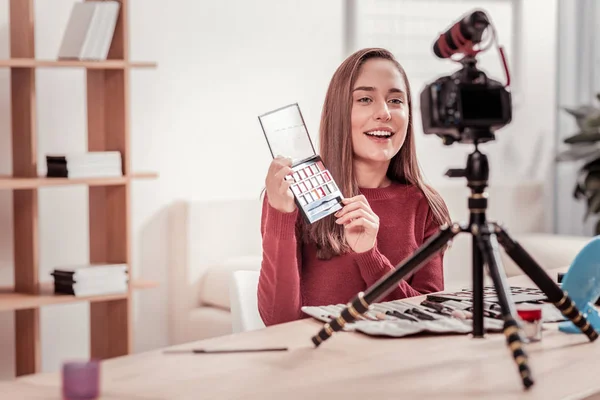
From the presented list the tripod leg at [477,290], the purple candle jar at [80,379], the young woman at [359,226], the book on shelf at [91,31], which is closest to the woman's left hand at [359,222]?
the young woman at [359,226]

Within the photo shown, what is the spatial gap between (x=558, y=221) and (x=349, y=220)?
334 centimetres

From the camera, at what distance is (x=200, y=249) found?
3311 millimetres

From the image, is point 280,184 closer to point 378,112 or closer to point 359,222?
point 359,222

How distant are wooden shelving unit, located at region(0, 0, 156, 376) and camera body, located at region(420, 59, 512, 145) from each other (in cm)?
174

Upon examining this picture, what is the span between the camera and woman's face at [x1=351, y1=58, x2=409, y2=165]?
182 cm

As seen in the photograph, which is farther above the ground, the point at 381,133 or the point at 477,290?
the point at 381,133

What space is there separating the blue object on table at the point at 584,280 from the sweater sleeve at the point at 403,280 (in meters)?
0.38

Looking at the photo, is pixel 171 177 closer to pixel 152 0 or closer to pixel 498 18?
pixel 152 0

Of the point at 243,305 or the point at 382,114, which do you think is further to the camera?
the point at 382,114

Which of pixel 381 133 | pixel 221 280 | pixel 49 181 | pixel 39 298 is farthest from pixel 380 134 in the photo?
pixel 221 280

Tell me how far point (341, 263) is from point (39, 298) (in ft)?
4.03

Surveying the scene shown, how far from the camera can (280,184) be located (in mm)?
1454

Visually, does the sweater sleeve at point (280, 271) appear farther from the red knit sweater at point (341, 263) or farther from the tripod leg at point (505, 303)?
the tripod leg at point (505, 303)

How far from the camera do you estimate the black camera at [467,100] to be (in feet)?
3.61
